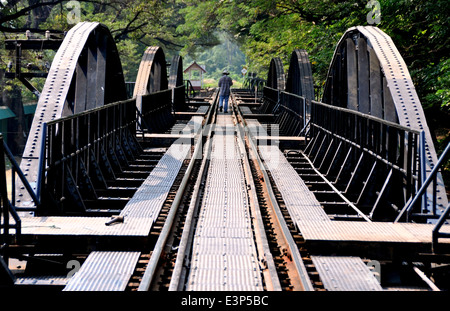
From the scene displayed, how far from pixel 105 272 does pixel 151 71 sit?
1449cm

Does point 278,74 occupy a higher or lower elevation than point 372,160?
higher

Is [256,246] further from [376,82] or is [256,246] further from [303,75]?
[303,75]

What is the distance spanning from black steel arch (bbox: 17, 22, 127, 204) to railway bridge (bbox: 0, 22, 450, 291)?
0.10ft

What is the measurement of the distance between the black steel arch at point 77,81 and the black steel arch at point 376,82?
4.90 meters

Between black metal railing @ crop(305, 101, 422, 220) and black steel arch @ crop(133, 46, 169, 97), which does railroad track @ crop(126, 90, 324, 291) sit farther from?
black steel arch @ crop(133, 46, 169, 97)

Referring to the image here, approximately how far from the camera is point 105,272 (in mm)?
4527

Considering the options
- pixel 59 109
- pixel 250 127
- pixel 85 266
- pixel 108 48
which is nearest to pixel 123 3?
pixel 250 127

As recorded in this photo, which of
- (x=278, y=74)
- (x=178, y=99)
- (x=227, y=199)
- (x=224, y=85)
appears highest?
(x=278, y=74)

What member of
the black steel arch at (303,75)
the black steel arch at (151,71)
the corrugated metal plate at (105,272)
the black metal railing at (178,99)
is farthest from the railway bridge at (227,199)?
the black metal railing at (178,99)

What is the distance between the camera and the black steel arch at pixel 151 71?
14.9 meters

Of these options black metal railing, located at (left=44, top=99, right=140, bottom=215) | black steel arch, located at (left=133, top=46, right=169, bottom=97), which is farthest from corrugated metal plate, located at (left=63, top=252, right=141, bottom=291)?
black steel arch, located at (left=133, top=46, right=169, bottom=97)

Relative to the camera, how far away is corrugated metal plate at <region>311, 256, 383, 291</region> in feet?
14.2

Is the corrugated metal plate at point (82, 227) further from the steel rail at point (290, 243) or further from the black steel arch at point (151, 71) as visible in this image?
the black steel arch at point (151, 71)

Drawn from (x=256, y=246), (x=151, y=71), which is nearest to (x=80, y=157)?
(x=256, y=246)
